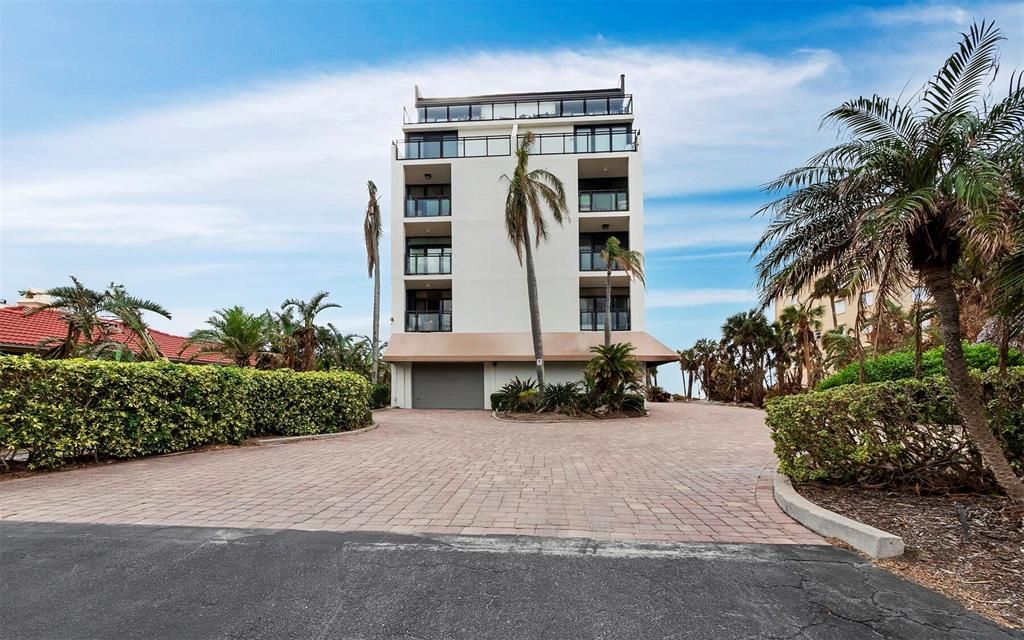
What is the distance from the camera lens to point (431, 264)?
26125mm

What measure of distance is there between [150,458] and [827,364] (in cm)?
2957

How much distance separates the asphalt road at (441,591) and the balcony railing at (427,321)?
21.1 m

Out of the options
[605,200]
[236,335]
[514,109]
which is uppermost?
[514,109]

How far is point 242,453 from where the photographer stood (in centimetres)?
1034

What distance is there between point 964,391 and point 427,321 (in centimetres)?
2230

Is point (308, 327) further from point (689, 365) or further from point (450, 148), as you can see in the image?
point (689, 365)

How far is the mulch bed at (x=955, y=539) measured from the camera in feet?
12.3

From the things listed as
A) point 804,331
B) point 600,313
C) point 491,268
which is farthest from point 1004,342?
point 804,331

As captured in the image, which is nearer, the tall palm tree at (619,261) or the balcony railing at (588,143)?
the tall palm tree at (619,261)

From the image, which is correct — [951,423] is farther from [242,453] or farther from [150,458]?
[150,458]

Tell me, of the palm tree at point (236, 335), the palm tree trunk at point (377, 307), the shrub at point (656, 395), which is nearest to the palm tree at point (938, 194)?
the palm tree at point (236, 335)

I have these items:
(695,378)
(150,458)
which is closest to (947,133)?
(150,458)

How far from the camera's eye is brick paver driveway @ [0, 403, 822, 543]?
5.38m

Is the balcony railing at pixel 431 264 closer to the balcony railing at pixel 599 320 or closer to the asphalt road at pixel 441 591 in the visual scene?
the balcony railing at pixel 599 320
